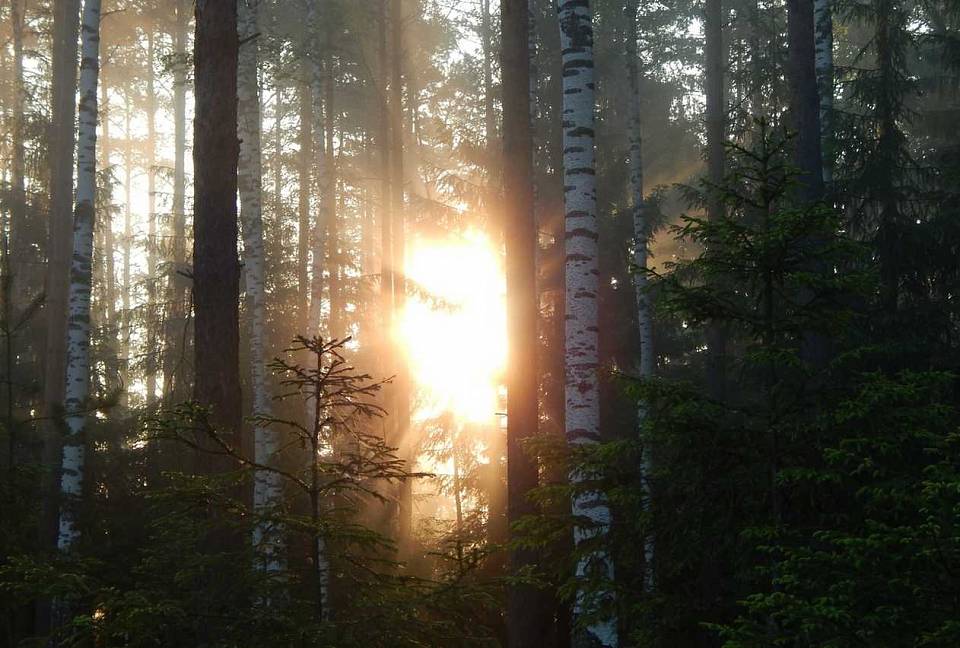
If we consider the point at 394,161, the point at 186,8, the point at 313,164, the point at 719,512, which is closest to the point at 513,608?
the point at 719,512

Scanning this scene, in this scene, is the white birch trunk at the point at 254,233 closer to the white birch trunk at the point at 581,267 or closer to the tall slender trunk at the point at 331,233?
the white birch trunk at the point at 581,267

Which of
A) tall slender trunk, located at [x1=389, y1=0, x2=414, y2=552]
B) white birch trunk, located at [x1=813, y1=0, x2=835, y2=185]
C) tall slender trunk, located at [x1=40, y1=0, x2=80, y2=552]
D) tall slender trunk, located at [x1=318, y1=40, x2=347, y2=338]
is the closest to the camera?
tall slender trunk, located at [x1=40, y1=0, x2=80, y2=552]

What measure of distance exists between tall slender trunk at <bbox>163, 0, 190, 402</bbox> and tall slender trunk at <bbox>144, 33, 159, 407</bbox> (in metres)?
0.41

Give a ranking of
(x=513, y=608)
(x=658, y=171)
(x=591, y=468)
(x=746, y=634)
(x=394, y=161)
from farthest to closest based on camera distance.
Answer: (x=658, y=171) < (x=394, y=161) < (x=513, y=608) < (x=591, y=468) < (x=746, y=634)

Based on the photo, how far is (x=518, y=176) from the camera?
11148mm

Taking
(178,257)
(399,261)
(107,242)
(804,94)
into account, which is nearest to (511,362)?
(804,94)

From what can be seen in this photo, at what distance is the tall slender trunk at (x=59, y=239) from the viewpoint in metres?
13.1

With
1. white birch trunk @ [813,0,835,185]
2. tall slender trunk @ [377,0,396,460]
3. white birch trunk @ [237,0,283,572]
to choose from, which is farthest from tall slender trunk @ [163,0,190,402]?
white birch trunk @ [813,0,835,185]

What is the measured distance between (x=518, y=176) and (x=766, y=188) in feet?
19.1

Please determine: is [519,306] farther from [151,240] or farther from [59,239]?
[151,240]

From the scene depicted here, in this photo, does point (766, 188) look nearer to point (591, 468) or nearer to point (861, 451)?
point (861, 451)

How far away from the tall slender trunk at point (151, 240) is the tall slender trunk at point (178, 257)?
0.41 m

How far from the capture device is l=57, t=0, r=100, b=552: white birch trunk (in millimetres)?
12320

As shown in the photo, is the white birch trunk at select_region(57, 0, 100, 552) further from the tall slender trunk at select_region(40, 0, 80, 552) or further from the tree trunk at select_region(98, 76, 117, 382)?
the tree trunk at select_region(98, 76, 117, 382)
